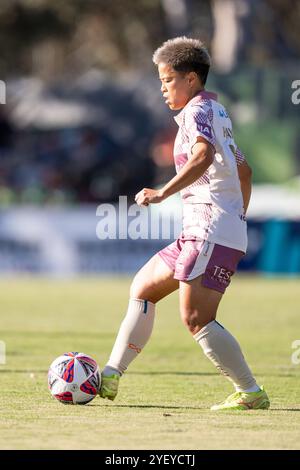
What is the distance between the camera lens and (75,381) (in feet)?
28.4

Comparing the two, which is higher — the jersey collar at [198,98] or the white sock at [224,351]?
the jersey collar at [198,98]

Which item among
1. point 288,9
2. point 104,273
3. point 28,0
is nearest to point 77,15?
point 28,0

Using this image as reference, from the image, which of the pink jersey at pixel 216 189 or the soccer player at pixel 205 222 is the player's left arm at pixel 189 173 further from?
the pink jersey at pixel 216 189

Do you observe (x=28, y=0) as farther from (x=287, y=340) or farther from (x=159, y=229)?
(x=287, y=340)

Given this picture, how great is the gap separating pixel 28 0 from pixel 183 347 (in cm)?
3687

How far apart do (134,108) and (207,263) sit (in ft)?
94.1

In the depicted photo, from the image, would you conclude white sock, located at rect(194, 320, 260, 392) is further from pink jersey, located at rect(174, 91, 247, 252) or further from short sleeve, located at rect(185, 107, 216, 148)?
short sleeve, located at rect(185, 107, 216, 148)

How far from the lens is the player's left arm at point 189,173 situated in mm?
7969

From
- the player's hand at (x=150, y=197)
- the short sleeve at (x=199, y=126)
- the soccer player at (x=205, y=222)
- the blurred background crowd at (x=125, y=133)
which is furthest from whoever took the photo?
the blurred background crowd at (x=125, y=133)

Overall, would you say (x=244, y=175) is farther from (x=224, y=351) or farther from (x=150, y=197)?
(x=224, y=351)

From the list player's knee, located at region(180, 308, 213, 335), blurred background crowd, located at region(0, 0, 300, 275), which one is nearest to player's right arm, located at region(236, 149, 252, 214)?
player's knee, located at region(180, 308, 213, 335)

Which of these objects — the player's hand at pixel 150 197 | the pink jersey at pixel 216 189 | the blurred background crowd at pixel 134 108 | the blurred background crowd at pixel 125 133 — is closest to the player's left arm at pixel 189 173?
the player's hand at pixel 150 197

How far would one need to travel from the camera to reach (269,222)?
2714 centimetres

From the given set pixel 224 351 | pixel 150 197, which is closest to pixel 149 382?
pixel 224 351
